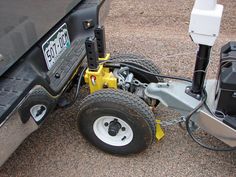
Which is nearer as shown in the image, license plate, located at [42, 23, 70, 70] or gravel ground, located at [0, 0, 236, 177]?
license plate, located at [42, 23, 70, 70]

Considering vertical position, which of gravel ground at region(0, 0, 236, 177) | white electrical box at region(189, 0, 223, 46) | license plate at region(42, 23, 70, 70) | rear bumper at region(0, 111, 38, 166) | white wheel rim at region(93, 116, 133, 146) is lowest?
gravel ground at region(0, 0, 236, 177)

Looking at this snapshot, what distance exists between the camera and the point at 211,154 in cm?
262

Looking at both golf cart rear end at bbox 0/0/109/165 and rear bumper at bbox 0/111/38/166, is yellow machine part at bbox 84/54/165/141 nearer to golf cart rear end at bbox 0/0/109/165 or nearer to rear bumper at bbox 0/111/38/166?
golf cart rear end at bbox 0/0/109/165

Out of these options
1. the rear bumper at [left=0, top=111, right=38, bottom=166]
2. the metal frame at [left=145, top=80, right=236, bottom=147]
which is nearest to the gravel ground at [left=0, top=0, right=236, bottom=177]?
the metal frame at [left=145, top=80, right=236, bottom=147]

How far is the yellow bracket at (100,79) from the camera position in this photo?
8.02ft

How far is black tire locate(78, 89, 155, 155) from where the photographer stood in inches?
89.0

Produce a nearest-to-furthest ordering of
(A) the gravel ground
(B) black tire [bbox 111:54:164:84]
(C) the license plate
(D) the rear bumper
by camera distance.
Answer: (D) the rear bumper → (C) the license plate → (A) the gravel ground → (B) black tire [bbox 111:54:164:84]

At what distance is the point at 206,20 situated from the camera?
188cm

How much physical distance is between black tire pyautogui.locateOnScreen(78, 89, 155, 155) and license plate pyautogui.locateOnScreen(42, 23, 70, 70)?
1.47ft

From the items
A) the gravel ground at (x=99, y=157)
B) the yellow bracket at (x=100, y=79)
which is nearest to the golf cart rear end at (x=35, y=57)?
the yellow bracket at (x=100, y=79)

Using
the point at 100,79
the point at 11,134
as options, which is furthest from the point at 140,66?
the point at 11,134

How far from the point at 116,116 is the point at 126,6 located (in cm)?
366

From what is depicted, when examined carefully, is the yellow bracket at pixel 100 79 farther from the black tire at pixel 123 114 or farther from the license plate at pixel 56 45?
the license plate at pixel 56 45

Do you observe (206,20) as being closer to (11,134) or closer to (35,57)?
(35,57)
